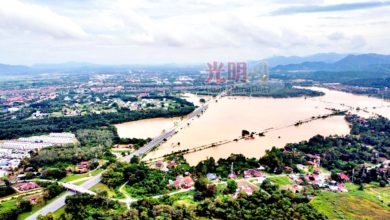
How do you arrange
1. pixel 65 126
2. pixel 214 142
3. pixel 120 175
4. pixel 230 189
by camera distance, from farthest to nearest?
pixel 65 126 < pixel 214 142 < pixel 120 175 < pixel 230 189

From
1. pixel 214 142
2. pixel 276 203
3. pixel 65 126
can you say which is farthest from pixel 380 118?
pixel 65 126

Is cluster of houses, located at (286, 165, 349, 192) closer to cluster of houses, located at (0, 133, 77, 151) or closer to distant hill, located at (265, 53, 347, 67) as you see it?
cluster of houses, located at (0, 133, 77, 151)

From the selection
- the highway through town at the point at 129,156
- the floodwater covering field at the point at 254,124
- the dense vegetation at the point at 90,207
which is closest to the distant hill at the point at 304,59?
the floodwater covering field at the point at 254,124

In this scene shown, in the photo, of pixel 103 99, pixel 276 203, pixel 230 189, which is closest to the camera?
pixel 276 203

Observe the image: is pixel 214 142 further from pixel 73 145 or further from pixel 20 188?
pixel 20 188

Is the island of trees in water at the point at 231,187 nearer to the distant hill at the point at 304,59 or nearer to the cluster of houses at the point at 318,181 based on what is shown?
the cluster of houses at the point at 318,181
